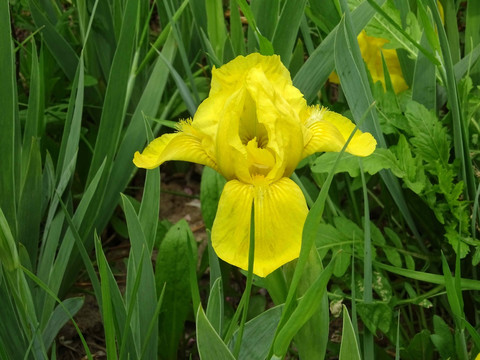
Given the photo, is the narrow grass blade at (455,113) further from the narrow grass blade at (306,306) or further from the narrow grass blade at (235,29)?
the narrow grass blade at (306,306)

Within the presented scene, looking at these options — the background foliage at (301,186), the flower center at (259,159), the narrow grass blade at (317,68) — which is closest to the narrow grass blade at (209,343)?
the background foliage at (301,186)

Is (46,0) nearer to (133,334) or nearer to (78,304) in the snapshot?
(78,304)

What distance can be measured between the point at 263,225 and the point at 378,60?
840mm

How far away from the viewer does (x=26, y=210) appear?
1.25m

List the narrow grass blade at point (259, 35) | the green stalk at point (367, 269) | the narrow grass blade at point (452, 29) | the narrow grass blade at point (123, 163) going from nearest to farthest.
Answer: the green stalk at point (367, 269) < the narrow grass blade at point (259, 35) < the narrow grass blade at point (123, 163) < the narrow grass blade at point (452, 29)

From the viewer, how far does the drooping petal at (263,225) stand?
84 cm

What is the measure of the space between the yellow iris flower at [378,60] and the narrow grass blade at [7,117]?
0.69 metres

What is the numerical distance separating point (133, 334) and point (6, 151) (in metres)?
0.36

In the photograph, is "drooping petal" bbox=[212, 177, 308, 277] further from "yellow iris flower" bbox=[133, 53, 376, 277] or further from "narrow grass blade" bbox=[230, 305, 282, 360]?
"narrow grass blade" bbox=[230, 305, 282, 360]

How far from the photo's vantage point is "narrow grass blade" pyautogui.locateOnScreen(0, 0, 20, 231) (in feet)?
3.81

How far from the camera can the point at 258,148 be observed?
3.09ft

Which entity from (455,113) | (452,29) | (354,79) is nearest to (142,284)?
(354,79)

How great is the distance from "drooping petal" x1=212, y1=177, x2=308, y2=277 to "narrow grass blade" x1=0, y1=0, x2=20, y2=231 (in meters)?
0.47

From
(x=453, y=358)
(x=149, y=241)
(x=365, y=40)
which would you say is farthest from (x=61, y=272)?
(x=365, y=40)
